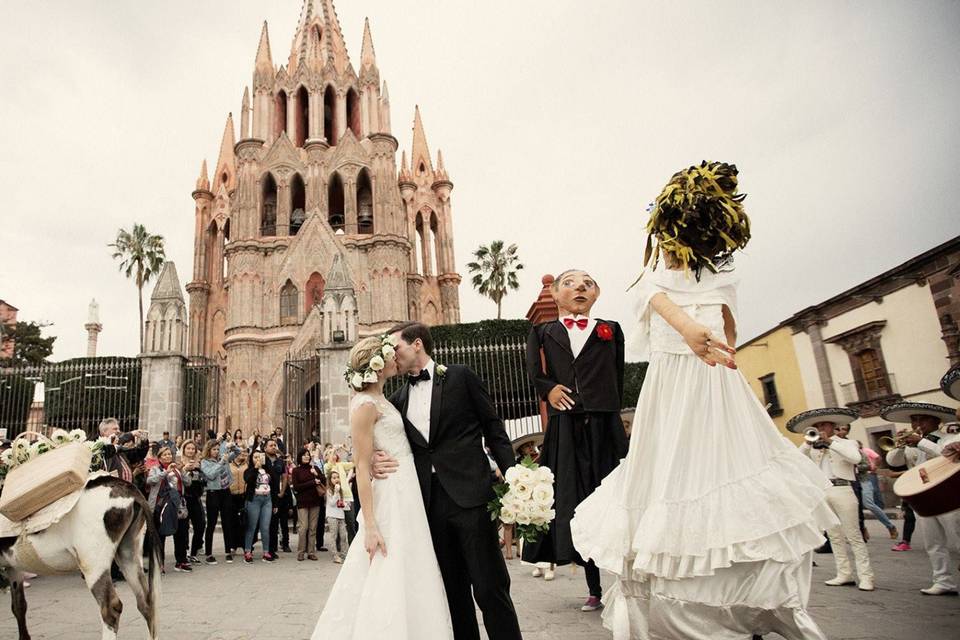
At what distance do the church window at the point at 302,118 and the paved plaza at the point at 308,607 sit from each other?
32.5 meters

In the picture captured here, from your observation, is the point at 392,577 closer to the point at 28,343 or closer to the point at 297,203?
the point at 297,203

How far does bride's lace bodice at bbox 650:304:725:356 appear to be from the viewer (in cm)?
322

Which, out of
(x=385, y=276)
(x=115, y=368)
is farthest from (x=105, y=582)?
(x=385, y=276)

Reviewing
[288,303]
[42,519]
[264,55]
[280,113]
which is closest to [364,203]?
[288,303]

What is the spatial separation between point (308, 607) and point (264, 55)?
129 ft

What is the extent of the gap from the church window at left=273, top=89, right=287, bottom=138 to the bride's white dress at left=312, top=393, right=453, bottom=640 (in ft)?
120

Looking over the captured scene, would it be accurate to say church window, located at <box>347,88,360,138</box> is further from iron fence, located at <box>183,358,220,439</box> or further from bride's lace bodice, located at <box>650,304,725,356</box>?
bride's lace bodice, located at <box>650,304,725,356</box>

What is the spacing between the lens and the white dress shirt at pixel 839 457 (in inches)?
271

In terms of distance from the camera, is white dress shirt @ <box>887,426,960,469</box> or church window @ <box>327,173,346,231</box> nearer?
white dress shirt @ <box>887,426,960,469</box>

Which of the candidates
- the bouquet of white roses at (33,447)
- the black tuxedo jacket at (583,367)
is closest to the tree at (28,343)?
the bouquet of white roses at (33,447)

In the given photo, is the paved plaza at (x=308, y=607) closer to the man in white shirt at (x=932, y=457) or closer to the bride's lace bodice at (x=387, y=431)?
the man in white shirt at (x=932, y=457)

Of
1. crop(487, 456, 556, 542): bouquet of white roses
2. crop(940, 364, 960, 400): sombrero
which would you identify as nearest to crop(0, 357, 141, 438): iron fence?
crop(487, 456, 556, 542): bouquet of white roses

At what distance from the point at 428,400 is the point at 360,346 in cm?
50

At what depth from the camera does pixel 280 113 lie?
37.6 meters
